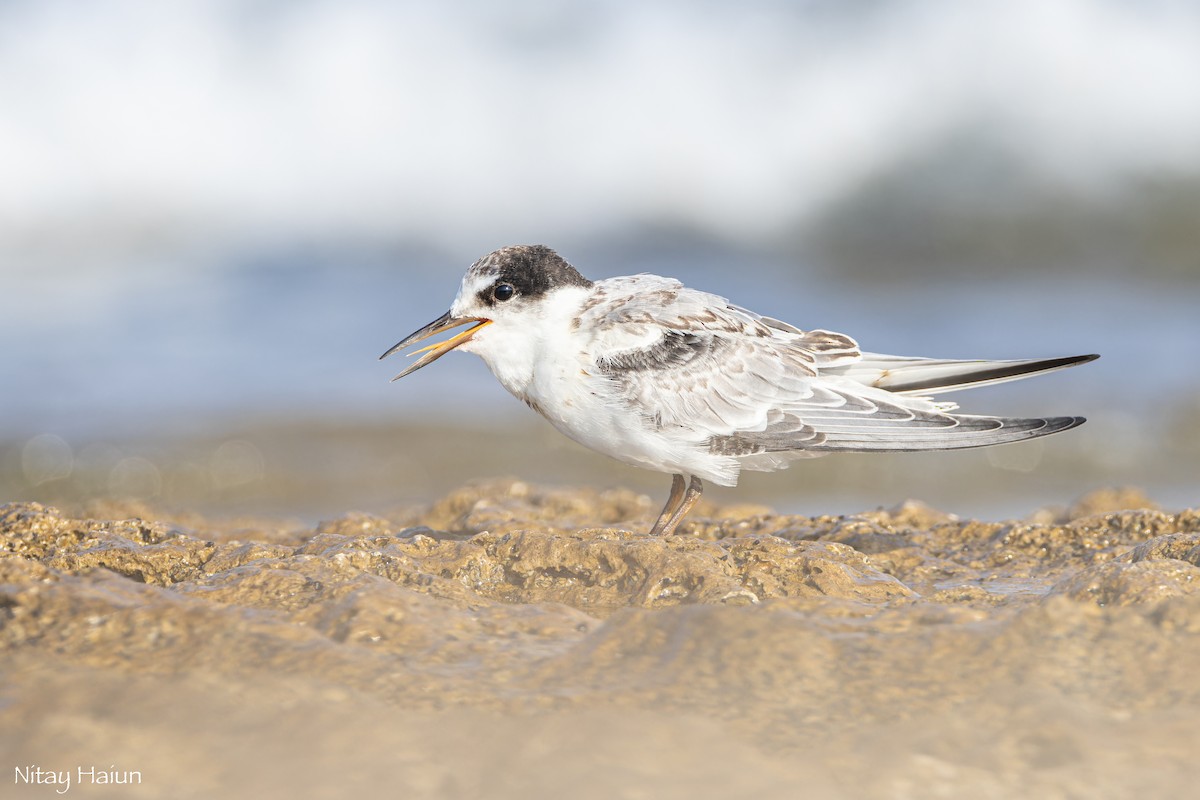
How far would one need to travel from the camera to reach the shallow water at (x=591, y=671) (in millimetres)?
2295

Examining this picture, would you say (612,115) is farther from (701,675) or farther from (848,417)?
(701,675)

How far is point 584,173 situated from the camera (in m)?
16.7

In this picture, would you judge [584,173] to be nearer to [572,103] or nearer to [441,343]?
[572,103]

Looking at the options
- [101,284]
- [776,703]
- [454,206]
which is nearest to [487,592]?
[776,703]

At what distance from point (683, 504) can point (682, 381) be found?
47 cm

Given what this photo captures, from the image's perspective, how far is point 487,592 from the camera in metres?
3.54

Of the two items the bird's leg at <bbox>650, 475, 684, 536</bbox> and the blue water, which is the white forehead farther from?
the blue water

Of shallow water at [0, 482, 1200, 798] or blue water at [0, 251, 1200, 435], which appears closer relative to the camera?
shallow water at [0, 482, 1200, 798]

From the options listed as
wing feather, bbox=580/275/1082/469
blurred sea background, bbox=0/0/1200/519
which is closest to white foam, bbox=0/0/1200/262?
blurred sea background, bbox=0/0/1200/519

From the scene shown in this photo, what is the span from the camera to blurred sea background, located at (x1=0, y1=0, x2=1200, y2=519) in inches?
475

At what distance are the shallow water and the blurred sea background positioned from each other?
701 centimetres

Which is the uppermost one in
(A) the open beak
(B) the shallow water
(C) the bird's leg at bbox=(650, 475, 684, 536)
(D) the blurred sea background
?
(D) the blurred sea background

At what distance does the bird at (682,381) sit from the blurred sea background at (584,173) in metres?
5.71

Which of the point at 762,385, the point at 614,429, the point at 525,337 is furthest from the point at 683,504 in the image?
the point at 525,337
